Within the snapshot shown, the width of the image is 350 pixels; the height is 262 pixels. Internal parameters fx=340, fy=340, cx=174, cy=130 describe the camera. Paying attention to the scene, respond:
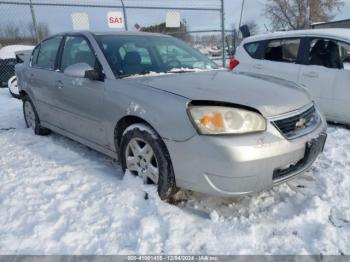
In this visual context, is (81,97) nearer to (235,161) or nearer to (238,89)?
(238,89)

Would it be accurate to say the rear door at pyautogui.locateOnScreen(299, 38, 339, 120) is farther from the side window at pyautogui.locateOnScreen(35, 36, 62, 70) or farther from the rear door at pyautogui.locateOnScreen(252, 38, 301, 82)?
the side window at pyautogui.locateOnScreen(35, 36, 62, 70)

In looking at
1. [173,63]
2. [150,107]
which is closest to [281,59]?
[173,63]

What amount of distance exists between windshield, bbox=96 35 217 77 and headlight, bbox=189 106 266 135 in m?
1.05

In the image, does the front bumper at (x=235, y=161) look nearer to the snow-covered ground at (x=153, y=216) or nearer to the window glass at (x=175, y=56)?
the snow-covered ground at (x=153, y=216)

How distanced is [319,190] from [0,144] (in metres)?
3.98

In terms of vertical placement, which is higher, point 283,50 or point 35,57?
point 35,57

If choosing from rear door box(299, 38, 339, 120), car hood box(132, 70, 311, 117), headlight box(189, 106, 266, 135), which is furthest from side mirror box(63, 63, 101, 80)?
rear door box(299, 38, 339, 120)

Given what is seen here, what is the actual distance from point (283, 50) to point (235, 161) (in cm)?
390

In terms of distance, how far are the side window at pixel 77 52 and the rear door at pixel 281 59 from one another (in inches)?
127

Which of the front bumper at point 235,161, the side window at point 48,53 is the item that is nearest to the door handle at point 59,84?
the side window at point 48,53

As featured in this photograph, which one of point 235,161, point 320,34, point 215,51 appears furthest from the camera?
point 215,51

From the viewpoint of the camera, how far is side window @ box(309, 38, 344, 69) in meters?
4.95

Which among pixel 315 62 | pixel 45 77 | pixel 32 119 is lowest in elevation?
pixel 32 119

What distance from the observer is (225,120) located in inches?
95.8
